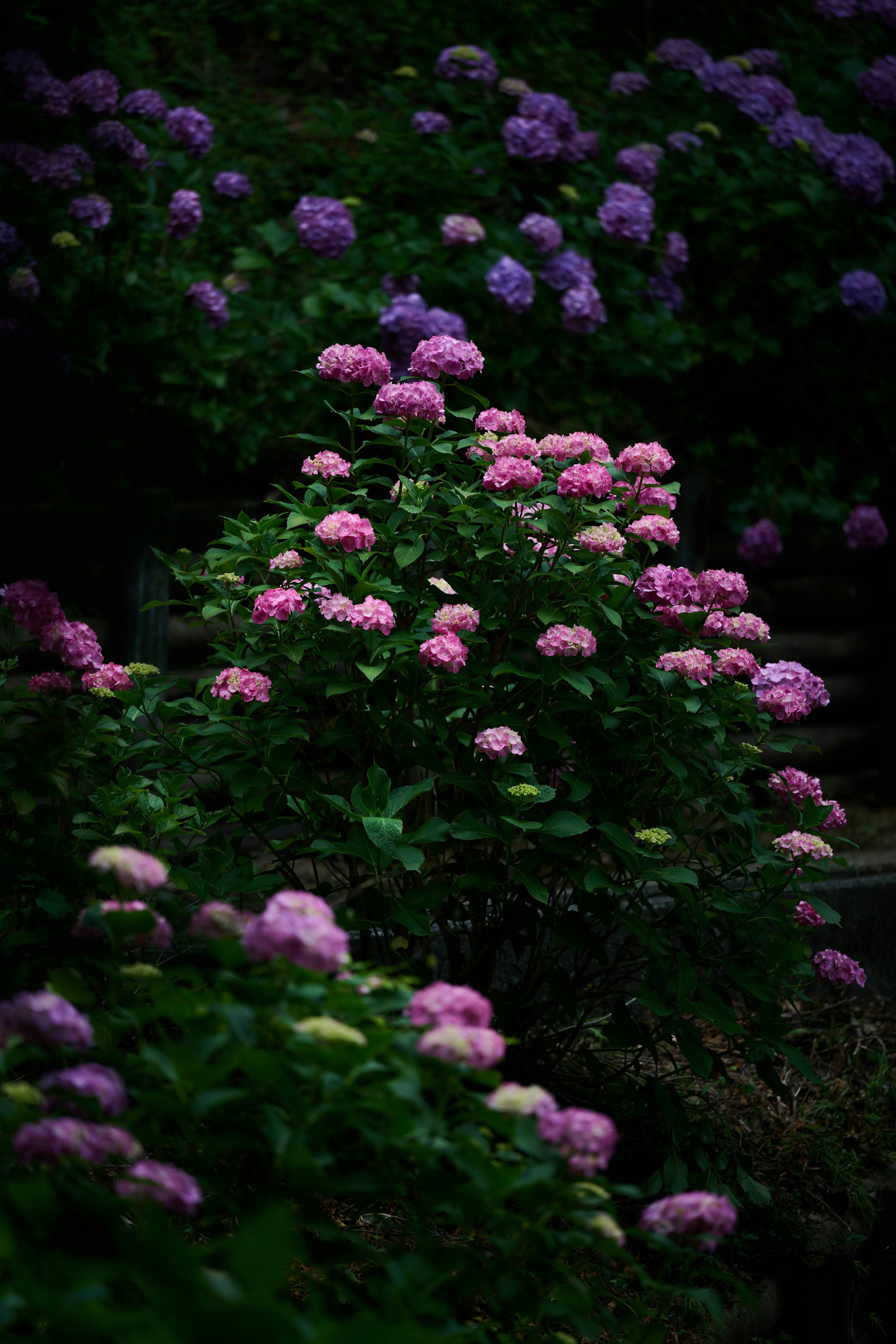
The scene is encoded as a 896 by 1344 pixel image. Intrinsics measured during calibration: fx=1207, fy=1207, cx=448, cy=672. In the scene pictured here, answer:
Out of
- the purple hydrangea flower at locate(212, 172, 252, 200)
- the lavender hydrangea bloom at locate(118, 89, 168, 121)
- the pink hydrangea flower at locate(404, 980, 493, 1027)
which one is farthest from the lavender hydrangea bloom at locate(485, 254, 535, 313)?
the pink hydrangea flower at locate(404, 980, 493, 1027)

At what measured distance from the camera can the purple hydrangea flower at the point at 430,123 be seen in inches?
146

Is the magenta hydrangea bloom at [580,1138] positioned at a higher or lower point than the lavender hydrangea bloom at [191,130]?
higher

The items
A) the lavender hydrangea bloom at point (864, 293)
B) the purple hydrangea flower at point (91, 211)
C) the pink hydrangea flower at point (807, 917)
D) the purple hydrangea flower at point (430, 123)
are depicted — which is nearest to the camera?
the pink hydrangea flower at point (807, 917)

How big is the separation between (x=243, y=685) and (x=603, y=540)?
59 cm

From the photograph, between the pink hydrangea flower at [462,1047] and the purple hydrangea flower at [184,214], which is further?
the purple hydrangea flower at [184,214]

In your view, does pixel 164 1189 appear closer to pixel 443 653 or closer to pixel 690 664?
pixel 443 653

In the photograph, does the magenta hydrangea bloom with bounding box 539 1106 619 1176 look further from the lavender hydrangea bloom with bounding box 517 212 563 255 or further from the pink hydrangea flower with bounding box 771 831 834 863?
the lavender hydrangea bloom with bounding box 517 212 563 255

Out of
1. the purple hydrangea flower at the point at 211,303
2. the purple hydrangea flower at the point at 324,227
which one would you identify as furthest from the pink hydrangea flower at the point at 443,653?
the purple hydrangea flower at the point at 324,227

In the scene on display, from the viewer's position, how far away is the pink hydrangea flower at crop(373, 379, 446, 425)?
1.89 m

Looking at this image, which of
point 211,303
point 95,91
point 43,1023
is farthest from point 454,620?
point 95,91

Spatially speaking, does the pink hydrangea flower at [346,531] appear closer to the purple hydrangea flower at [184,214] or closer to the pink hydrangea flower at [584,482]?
the pink hydrangea flower at [584,482]

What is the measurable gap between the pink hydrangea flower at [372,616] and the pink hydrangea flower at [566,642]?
232 millimetres

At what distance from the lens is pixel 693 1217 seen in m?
1.11

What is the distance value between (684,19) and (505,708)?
15.2 feet
